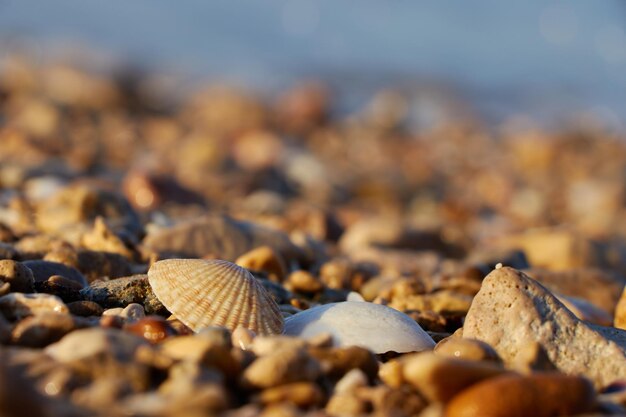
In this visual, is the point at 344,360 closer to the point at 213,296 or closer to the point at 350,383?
the point at 350,383

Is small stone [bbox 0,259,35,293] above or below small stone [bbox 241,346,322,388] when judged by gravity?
below

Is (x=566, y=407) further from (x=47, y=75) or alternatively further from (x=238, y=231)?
(x=47, y=75)

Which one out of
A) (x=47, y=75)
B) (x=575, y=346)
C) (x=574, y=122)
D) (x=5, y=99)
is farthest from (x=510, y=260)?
(x=574, y=122)

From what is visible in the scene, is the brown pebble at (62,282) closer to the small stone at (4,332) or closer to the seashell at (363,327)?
the small stone at (4,332)

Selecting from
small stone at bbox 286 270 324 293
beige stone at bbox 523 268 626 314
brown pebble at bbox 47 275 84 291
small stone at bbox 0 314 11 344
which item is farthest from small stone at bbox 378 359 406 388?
beige stone at bbox 523 268 626 314

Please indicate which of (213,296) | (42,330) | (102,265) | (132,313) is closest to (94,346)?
(42,330)

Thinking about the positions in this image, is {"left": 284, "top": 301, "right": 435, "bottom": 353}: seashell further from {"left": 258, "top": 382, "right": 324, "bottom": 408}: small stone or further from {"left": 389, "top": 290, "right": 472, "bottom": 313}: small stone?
{"left": 389, "top": 290, "right": 472, "bottom": 313}: small stone
